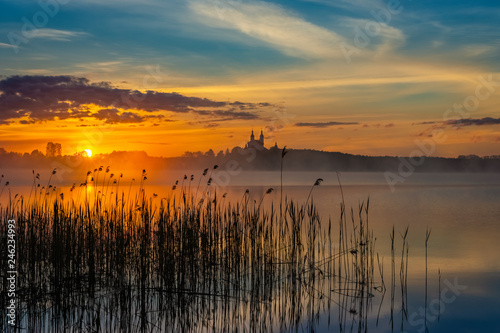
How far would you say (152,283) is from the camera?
8.66 m

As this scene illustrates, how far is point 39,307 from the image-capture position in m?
7.64

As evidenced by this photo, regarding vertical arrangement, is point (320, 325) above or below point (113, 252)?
below

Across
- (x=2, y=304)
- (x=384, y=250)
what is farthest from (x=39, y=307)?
(x=384, y=250)

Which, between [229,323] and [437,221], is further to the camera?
[437,221]

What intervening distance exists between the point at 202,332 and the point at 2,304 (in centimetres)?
336

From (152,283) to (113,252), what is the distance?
177 centimetres

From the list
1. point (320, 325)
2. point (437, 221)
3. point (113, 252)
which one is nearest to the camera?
point (320, 325)

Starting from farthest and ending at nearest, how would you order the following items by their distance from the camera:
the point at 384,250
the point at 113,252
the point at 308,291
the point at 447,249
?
the point at 447,249, the point at 384,250, the point at 113,252, the point at 308,291


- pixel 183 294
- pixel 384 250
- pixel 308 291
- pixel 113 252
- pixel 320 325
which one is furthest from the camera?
pixel 384 250

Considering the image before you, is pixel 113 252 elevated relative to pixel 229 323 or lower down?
elevated

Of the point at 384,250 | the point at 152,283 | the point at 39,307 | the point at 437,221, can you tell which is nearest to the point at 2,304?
the point at 39,307

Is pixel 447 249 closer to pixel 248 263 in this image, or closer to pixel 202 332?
pixel 248 263

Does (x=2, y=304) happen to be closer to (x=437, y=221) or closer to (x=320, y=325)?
(x=320, y=325)

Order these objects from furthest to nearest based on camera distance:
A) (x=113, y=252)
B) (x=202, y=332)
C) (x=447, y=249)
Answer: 1. (x=447, y=249)
2. (x=113, y=252)
3. (x=202, y=332)
